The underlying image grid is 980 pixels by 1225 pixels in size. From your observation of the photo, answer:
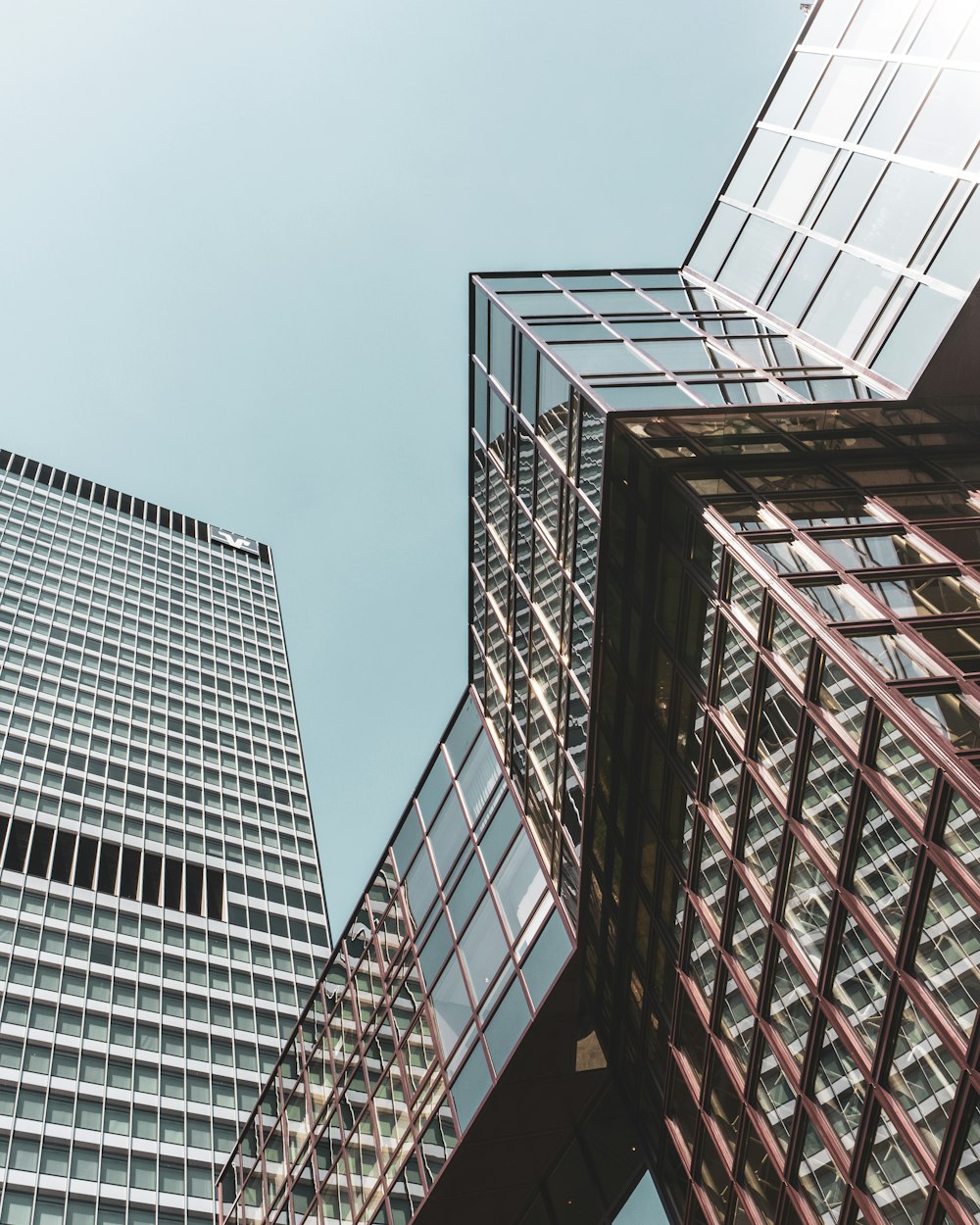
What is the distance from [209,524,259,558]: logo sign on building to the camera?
146125 millimetres

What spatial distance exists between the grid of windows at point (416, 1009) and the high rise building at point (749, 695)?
21cm

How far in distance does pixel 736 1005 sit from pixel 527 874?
334 inches

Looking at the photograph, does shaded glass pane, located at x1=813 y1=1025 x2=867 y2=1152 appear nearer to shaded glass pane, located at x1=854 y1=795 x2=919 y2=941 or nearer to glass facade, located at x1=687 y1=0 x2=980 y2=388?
shaded glass pane, located at x1=854 y1=795 x2=919 y2=941

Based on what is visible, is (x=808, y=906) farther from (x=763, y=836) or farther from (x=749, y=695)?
(x=749, y=695)

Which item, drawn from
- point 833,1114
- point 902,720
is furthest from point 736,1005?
point 902,720

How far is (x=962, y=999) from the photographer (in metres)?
13.0

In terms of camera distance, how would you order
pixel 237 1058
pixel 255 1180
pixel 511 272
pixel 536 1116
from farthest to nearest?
pixel 237 1058 → pixel 255 1180 → pixel 511 272 → pixel 536 1116

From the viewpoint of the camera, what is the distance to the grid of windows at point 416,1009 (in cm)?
2530

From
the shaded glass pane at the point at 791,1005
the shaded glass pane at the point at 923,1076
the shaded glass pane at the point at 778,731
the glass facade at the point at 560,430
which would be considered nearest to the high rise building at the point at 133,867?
the glass facade at the point at 560,430

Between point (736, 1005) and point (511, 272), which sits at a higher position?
point (511, 272)

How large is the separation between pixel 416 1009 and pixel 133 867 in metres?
58.4

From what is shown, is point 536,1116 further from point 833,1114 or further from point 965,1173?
point 965,1173

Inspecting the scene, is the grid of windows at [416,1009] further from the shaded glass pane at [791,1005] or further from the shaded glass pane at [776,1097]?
the shaded glass pane at [791,1005]

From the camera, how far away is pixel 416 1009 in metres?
29.2
